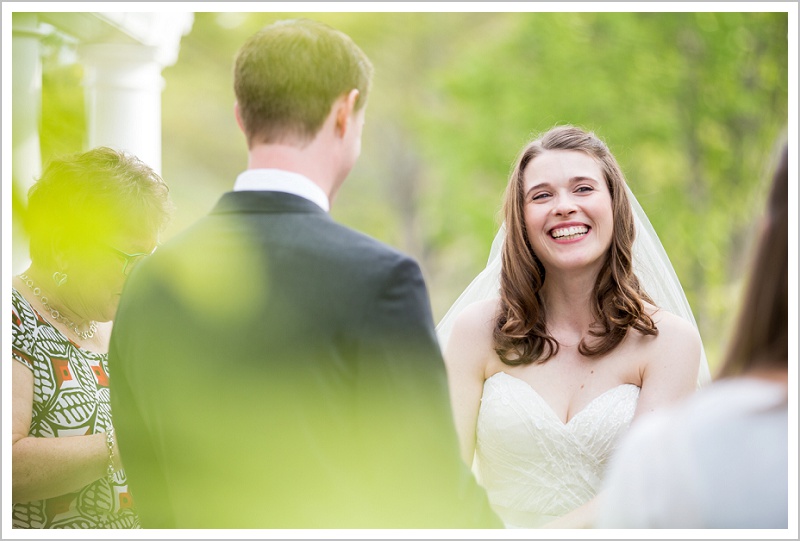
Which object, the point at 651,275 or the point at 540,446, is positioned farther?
the point at 651,275

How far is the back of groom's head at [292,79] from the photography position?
192 centimetres

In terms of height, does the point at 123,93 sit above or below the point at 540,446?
above

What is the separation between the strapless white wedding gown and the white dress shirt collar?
1569 mm

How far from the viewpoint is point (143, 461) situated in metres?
2.12

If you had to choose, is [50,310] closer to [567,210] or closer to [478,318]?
Answer: [478,318]

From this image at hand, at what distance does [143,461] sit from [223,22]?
31.2m

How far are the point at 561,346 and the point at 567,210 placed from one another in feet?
1.73

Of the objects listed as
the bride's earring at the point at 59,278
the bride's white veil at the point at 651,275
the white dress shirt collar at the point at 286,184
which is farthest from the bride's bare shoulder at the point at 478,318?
the white dress shirt collar at the point at 286,184

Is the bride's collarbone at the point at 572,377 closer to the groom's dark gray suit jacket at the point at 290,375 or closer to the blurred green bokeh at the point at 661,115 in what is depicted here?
the groom's dark gray suit jacket at the point at 290,375

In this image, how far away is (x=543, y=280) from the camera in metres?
3.47

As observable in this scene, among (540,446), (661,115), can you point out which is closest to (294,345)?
(540,446)

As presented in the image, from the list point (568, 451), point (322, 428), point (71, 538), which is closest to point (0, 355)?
point (71, 538)

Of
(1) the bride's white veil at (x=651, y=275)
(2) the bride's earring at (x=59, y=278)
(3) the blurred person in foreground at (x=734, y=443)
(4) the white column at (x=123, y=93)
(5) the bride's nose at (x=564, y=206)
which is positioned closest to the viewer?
(3) the blurred person in foreground at (x=734, y=443)

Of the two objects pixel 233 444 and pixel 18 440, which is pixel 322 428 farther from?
pixel 18 440
